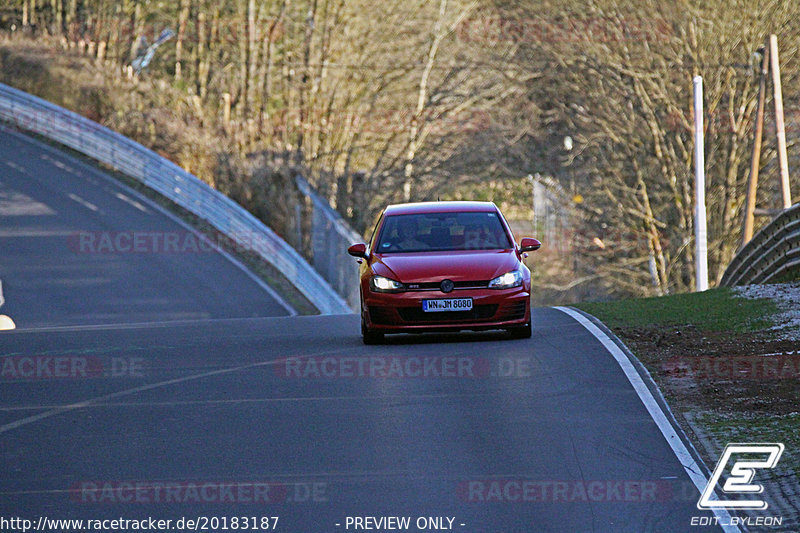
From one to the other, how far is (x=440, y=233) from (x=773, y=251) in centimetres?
1254

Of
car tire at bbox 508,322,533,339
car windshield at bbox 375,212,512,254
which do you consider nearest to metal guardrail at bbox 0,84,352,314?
car windshield at bbox 375,212,512,254

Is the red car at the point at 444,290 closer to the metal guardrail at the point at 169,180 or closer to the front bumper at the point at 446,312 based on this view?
the front bumper at the point at 446,312

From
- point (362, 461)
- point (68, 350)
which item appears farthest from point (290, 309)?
point (362, 461)

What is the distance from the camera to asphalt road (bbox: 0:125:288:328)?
28.5 m

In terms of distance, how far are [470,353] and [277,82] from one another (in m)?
35.3

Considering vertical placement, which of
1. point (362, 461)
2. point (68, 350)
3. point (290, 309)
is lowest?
point (290, 309)

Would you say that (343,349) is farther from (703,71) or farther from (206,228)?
(703,71)

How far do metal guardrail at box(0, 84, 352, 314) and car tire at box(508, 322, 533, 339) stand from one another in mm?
15251

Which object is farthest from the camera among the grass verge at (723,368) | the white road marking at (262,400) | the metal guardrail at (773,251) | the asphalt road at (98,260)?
the asphalt road at (98,260)

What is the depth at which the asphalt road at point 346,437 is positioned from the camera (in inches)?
310

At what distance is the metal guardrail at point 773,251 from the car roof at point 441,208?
349 inches

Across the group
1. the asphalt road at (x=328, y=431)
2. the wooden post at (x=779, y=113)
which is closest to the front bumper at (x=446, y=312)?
the asphalt road at (x=328, y=431)

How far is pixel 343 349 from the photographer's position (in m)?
15.4

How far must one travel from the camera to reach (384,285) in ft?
50.3
